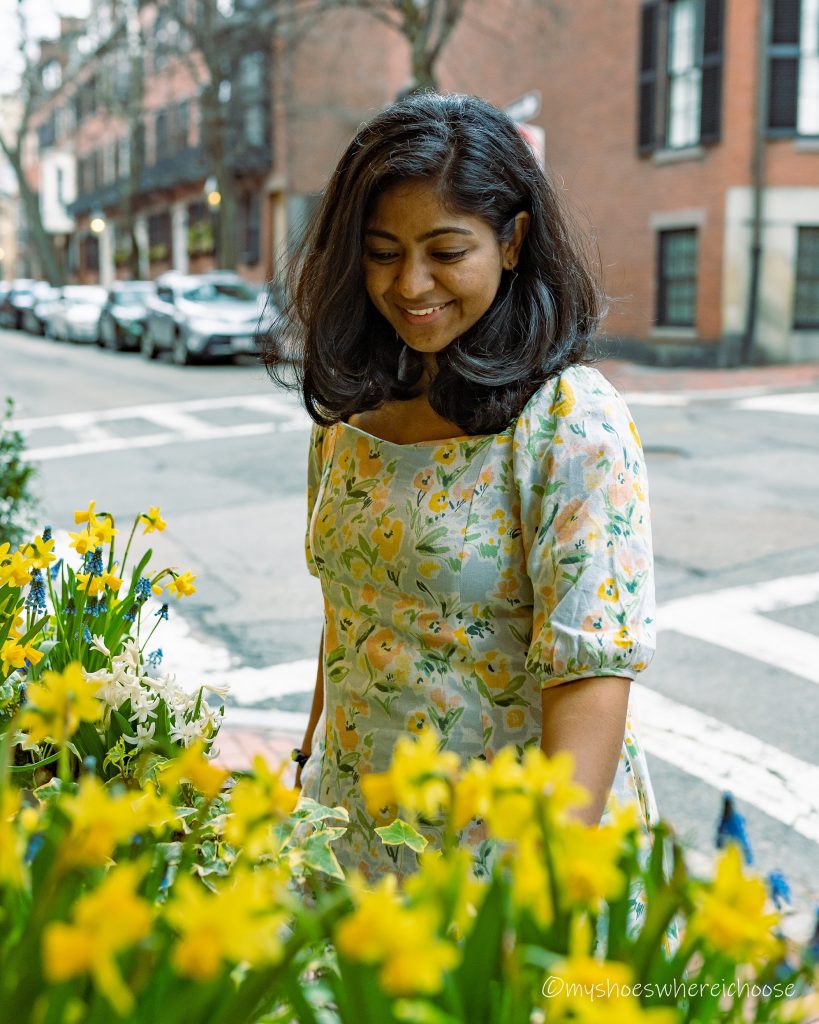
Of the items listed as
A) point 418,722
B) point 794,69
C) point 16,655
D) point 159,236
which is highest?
point 794,69

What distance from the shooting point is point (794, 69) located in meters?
20.1

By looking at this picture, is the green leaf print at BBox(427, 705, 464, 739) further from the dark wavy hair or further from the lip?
the lip

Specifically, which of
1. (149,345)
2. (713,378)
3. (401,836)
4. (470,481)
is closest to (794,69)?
(713,378)

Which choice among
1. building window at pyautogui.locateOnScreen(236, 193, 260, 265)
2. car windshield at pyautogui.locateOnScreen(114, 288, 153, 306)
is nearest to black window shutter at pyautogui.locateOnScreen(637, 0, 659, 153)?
car windshield at pyautogui.locateOnScreen(114, 288, 153, 306)

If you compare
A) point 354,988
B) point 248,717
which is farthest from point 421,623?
point 248,717

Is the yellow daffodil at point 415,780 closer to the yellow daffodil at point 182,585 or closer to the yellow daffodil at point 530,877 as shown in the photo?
the yellow daffodil at point 530,877

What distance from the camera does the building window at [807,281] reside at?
20734 millimetres

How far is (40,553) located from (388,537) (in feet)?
2.12

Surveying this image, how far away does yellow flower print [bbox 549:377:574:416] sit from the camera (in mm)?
1856

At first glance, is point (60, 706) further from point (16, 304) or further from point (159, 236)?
point (159, 236)

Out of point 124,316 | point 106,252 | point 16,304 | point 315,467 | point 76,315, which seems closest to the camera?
point 315,467

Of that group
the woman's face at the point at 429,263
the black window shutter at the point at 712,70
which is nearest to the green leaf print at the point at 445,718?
the woman's face at the point at 429,263

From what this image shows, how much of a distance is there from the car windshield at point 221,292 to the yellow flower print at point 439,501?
2194 centimetres

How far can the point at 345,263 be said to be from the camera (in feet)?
6.68
